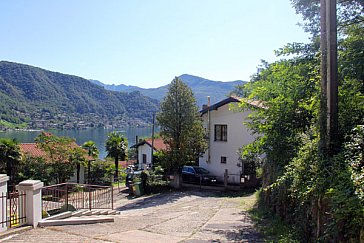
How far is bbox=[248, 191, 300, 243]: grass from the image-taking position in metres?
7.89

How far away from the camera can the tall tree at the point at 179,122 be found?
84.1 ft

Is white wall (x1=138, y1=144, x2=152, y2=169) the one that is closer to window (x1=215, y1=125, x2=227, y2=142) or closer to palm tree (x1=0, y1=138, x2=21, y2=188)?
window (x1=215, y1=125, x2=227, y2=142)

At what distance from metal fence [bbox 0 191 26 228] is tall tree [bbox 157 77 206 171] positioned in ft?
53.1

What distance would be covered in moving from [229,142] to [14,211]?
790 inches

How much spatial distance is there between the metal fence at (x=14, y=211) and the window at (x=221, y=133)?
66.0ft

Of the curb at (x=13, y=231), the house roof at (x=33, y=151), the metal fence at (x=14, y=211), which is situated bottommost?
the curb at (x=13, y=231)

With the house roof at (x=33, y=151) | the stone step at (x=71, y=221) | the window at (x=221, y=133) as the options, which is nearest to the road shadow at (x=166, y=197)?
the window at (x=221, y=133)

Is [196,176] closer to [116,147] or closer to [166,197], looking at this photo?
[166,197]

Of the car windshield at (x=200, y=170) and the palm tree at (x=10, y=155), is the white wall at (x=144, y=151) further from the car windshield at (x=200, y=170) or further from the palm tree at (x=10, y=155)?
the palm tree at (x=10, y=155)

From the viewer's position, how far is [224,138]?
2827 centimetres

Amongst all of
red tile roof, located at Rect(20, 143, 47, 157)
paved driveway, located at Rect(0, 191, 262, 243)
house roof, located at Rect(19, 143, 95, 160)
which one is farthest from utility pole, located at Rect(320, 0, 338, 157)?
red tile roof, located at Rect(20, 143, 47, 157)

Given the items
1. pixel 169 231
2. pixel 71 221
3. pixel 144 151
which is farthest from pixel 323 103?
pixel 144 151

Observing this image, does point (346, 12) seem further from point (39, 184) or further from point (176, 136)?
point (176, 136)

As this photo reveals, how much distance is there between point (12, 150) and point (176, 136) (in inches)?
458
